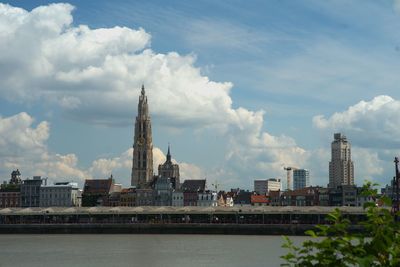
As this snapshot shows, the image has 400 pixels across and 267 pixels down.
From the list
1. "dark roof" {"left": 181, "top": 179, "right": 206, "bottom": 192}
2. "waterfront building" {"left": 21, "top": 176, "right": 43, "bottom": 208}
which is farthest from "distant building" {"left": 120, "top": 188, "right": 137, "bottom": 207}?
"waterfront building" {"left": 21, "top": 176, "right": 43, "bottom": 208}

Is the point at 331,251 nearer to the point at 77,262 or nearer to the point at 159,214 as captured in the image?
the point at 77,262

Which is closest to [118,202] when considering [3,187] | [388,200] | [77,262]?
[3,187]

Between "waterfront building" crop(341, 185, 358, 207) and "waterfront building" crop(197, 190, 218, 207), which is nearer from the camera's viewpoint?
"waterfront building" crop(341, 185, 358, 207)

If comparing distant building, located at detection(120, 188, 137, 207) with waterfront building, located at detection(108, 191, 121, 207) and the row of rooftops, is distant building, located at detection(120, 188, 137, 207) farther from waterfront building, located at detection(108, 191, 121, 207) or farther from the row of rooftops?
the row of rooftops

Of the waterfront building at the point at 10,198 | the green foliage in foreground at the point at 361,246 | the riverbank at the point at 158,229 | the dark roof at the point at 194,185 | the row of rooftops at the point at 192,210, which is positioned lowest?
the riverbank at the point at 158,229

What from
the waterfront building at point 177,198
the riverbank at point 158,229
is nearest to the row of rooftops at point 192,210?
the riverbank at point 158,229

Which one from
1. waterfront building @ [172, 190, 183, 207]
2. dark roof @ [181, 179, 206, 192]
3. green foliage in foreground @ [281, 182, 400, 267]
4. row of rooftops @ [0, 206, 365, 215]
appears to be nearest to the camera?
green foliage in foreground @ [281, 182, 400, 267]

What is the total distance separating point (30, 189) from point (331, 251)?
19192 centimetres

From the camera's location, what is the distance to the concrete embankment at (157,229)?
121438mm

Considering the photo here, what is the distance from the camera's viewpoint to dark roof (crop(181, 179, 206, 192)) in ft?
633

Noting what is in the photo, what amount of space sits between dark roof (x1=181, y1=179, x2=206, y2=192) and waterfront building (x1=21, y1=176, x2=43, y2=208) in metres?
39.5

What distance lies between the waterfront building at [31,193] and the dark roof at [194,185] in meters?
39.5

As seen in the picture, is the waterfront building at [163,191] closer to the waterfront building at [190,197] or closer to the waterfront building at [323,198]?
the waterfront building at [190,197]

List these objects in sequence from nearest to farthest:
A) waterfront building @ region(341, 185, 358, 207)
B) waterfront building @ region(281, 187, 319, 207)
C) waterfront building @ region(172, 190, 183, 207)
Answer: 1. waterfront building @ region(341, 185, 358, 207)
2. waterfront building @ region(172, 190, 183, 207)
3. waterfront building @ region(281, 187, 319, 207)
